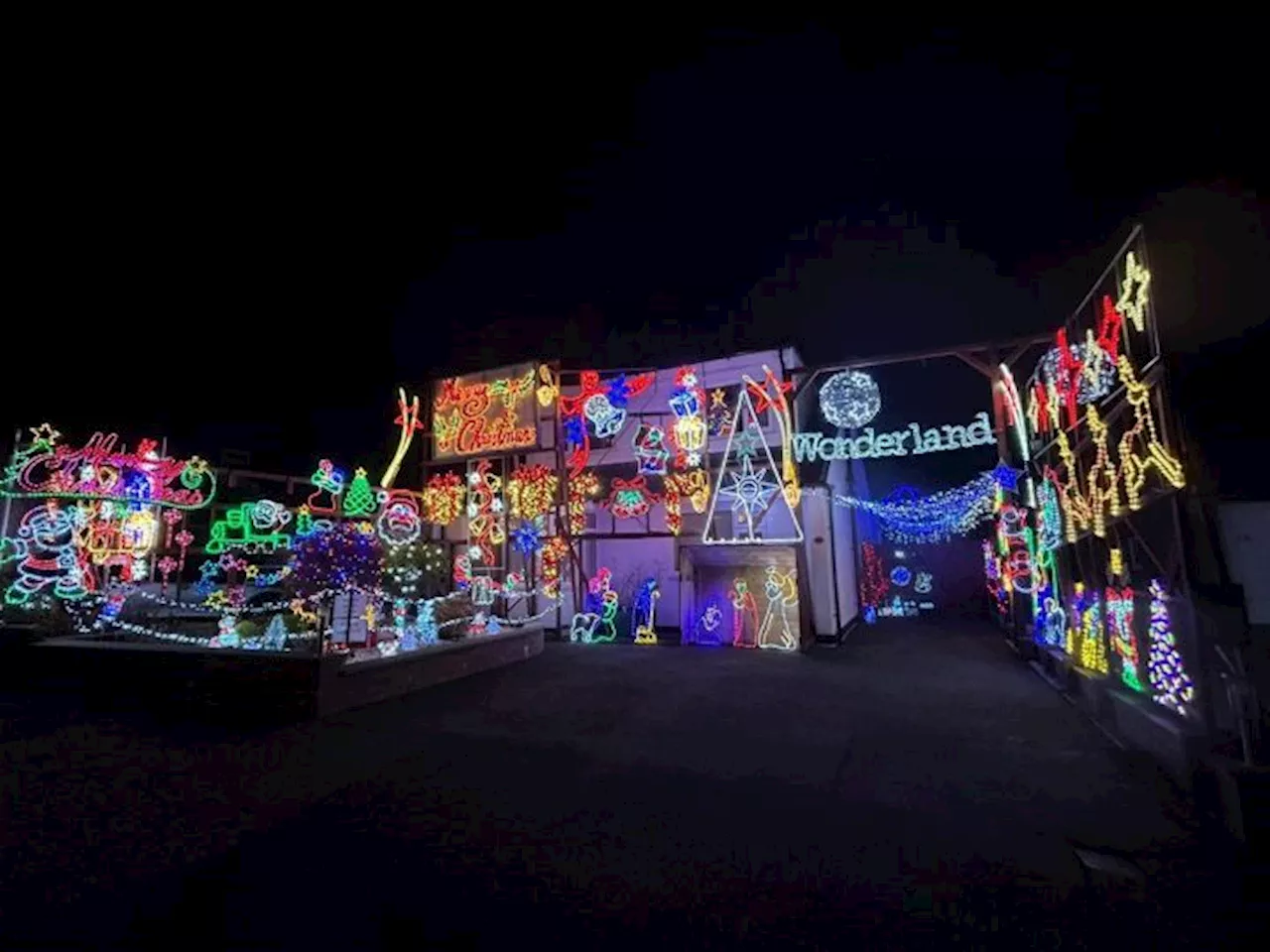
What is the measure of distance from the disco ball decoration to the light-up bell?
6.44m

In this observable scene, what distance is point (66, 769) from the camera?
6074mm

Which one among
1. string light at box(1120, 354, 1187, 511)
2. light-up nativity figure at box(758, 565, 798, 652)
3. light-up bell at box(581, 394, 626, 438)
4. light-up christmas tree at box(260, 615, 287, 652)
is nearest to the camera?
string light at box(1120, 354, 1187, 511)

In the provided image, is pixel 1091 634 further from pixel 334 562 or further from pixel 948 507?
pixel 334 562

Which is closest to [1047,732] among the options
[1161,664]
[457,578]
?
[1161,664]

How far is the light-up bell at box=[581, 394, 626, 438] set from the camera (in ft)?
53.3

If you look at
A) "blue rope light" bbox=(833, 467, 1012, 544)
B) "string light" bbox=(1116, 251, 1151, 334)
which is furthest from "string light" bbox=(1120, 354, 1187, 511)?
"blue rope light" bbox=(833, 467, 1012, 544)

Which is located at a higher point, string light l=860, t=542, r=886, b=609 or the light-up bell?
the light-up bell

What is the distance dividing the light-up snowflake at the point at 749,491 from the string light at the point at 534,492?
15.5ft

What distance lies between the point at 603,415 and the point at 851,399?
23.5ft

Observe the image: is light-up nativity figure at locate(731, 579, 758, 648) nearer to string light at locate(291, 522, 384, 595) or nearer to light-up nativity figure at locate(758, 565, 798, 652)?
light-up nativity figure at locate(758, 565, 798, 652)

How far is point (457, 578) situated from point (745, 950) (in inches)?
600

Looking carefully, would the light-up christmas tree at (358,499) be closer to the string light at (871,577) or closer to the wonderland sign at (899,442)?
the wonderland sign at (899,442)

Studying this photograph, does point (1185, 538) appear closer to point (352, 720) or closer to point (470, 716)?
A: point (470, 716)

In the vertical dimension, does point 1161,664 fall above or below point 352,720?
above
